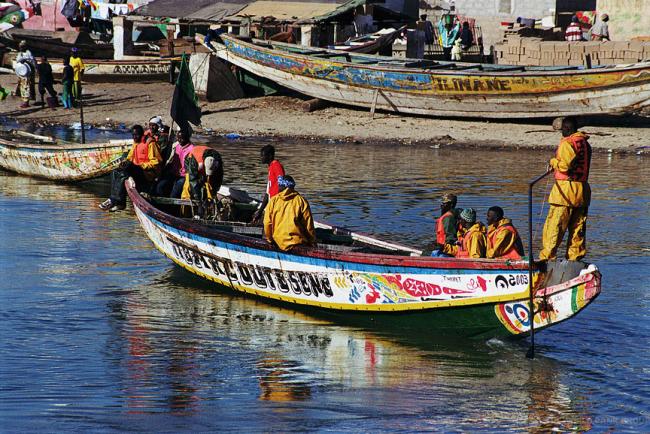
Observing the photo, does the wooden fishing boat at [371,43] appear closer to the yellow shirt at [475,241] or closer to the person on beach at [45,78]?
the person on beach at [45,78]

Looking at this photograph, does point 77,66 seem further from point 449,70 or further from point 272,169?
point 272,169

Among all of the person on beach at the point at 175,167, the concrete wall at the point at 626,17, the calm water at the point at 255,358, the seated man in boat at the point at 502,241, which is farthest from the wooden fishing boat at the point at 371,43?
the seated man in boat at the point at 502,241

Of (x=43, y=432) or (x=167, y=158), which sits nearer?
(x=43, y=432)

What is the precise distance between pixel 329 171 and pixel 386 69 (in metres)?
5.22

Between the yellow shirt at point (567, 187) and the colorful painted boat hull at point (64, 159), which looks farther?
the colorful painted boat hull at point (64, 159)

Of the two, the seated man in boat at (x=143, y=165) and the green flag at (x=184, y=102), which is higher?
the green flag at (x=184, y=102)

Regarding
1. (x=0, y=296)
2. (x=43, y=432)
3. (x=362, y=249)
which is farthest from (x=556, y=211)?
(x=0, y=296)

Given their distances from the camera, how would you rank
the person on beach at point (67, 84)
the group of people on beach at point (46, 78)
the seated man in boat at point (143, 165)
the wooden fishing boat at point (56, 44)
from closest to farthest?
1. the seated man in boat at point (143, 165)
2. the person on beach at point (67, 84)
3. the group of people on beach at point (46, 78)
4. the wooden fishing boat at point (56, 44)

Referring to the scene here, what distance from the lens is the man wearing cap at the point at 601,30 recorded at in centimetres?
2895

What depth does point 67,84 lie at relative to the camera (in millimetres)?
28375

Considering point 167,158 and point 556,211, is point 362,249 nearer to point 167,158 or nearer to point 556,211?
point 556,211

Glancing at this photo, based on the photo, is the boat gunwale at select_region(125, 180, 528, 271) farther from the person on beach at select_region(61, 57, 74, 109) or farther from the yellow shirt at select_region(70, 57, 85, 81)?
the yellow shirt at select_region(70, 57, 85, 81)

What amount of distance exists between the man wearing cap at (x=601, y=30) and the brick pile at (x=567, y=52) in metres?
1.66

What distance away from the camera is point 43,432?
838 centimetres
